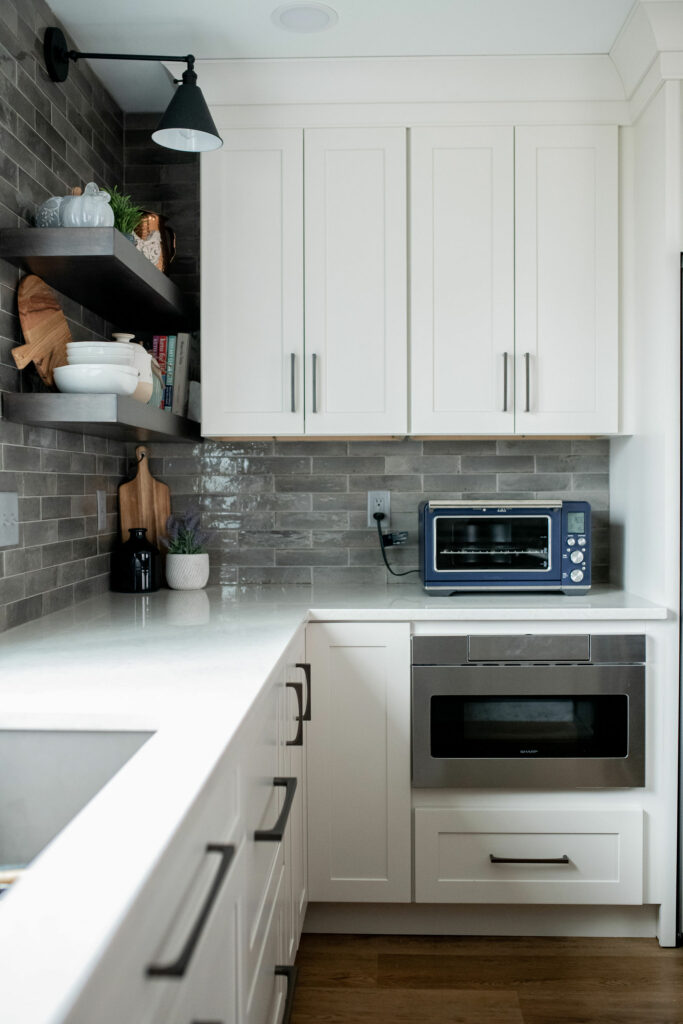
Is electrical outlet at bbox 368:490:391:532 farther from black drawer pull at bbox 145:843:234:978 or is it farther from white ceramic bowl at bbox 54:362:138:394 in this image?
black drawer pull at bbox 145:843:234:978

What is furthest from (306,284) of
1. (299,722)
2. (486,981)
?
(486,981)

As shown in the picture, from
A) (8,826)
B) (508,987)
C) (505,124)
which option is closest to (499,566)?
(508,987)

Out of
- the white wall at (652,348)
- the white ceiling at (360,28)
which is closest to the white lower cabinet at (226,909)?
the white wall at (652,348)

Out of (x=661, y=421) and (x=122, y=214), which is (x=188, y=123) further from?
(x=661, y=421)

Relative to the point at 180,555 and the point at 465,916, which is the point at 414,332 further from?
the point at 465,916

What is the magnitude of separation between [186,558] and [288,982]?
1.29 meters

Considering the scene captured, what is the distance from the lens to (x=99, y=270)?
2.00 m

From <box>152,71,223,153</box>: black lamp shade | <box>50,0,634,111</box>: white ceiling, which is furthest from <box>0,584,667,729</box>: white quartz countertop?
<box>50,0,634,111</box>: white ceiling

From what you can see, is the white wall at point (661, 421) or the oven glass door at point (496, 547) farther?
the oven glass door at point (496, 547)

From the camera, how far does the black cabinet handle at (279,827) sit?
131 cm

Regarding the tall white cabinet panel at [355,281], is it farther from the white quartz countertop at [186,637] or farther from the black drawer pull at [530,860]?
the black drawer pull at [530,860]

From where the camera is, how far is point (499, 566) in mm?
2441

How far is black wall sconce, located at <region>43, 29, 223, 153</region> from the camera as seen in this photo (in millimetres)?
2012

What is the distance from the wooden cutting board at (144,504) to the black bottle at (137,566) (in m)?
0.14
